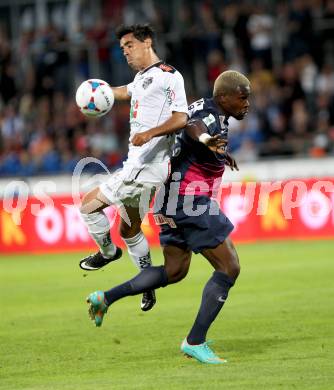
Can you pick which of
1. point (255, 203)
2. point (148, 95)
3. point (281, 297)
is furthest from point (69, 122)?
point (148, 95)

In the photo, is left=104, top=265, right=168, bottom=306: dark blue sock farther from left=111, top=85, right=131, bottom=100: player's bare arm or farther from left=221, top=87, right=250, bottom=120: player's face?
left=111, top=85, right=131, bottom=100: player's bare arm

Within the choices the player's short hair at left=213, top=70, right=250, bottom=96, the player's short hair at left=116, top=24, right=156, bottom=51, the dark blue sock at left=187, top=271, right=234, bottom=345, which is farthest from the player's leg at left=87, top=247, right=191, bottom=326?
the player's short hair at left=116, top=24, right=156, bottom=51

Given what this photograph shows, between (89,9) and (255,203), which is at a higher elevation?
(89,9)

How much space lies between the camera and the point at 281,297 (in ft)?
37.6

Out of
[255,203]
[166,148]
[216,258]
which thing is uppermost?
[166,148]

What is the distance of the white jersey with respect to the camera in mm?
8328

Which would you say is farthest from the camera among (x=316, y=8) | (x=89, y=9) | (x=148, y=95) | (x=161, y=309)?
(x=89, y=9)

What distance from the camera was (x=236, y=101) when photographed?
25.3 ft

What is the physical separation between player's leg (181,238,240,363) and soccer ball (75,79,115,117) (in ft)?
5.70

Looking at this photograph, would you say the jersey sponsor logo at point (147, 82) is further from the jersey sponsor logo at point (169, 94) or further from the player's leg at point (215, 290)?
the player's leg at point (215, 290)

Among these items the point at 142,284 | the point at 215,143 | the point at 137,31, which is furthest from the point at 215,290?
the point at 137,31

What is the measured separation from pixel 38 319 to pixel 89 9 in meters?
14.2

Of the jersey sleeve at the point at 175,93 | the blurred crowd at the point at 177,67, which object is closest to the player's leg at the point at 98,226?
the jersey sleeve at the point at 175,93

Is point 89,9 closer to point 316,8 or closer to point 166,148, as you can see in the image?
point 316,8
